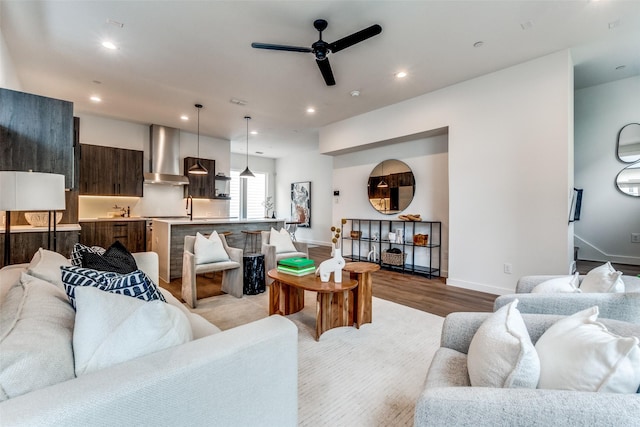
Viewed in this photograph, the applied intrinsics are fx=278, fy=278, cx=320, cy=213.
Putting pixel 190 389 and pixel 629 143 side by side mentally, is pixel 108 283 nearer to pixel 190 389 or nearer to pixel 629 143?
pixel 190 389

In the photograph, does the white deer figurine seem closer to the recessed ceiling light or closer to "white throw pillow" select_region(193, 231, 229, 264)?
"white throw pillow" select_region(193, 231, 229, 264)

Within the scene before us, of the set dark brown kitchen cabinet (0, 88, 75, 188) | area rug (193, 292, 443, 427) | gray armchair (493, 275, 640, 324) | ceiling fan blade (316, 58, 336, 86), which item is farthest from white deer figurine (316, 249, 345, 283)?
dark brown kitchen cabinet (0, 88, 75, 188)

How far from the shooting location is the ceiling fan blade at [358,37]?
2365 mm

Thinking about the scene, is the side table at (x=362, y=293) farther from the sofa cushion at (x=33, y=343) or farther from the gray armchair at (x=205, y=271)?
the sofa cushion at (x=33, y=343)

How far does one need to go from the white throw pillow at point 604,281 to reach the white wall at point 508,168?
192cm

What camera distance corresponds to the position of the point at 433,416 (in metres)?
0.80

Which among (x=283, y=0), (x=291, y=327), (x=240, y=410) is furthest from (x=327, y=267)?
(x=283, y=0)

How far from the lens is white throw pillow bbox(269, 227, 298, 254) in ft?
13.9

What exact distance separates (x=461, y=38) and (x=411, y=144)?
2.26 m

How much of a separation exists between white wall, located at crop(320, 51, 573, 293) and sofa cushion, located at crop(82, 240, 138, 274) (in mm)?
4003

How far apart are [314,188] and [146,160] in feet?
14.7

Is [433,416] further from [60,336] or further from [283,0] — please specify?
[283,0]

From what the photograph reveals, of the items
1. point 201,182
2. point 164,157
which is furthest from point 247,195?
point 164,157

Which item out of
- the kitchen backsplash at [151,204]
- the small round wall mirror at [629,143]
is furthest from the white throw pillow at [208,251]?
the small round wall mirror at [629,143]
